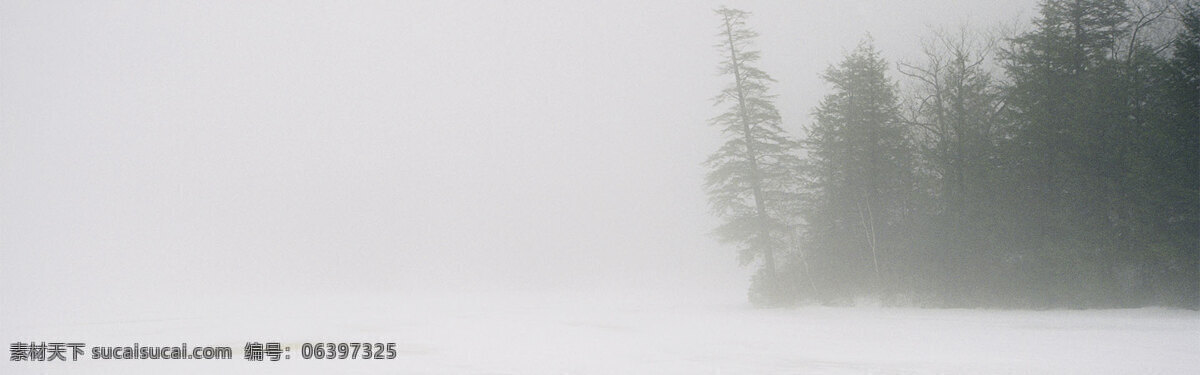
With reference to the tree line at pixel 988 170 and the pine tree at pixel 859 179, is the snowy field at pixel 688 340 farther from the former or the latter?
the pine tree at pixel 859 179

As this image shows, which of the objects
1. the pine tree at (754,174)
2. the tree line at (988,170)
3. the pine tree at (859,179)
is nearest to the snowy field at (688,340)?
the tree line at (988,170)

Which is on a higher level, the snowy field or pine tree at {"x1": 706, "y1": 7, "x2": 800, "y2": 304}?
pine tree at {"x1": 706, "y1": 7, "x2": 800, "y2": 304}

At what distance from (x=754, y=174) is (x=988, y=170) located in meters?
9.10

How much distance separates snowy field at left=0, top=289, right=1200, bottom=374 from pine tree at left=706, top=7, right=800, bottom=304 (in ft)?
18.1

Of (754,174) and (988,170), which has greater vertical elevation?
(754,174)

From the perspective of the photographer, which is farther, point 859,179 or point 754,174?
point 754,174

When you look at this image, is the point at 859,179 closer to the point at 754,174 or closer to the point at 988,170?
the point at 754,174

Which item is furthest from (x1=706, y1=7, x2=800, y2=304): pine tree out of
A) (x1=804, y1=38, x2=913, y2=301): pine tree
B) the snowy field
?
the snowy field

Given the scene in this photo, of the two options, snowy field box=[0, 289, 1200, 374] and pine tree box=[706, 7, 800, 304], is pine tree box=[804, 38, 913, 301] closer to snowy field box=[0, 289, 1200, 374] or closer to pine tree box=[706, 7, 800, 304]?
pine tree box=[706, 7, 800, 304]

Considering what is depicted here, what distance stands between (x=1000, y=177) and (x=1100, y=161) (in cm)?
309

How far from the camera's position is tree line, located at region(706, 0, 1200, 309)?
20.4 metres

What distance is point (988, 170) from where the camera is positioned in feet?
79.9

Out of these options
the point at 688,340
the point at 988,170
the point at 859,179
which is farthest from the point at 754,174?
the point at 688,340

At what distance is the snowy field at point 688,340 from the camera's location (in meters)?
11.0
